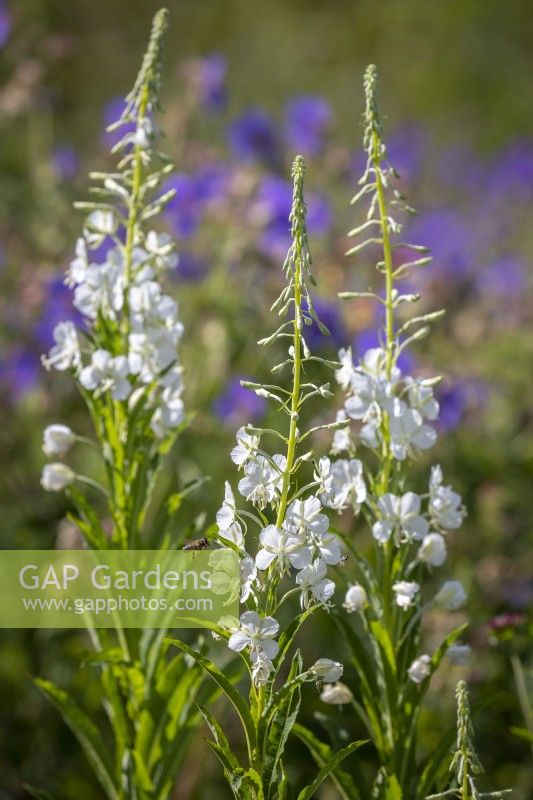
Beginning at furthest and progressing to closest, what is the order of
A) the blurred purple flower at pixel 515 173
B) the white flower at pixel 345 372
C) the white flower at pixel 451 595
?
the blurred purple flower at pixel 515 173 < the white flower at pixel 451 595 < the white flower at pixel 345 372

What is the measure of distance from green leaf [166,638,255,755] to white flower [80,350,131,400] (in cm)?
34

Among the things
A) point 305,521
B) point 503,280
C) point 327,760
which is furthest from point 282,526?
point 503,280

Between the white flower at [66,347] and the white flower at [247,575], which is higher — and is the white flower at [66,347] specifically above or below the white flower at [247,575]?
above

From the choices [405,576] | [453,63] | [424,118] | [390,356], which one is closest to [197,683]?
[405,576]

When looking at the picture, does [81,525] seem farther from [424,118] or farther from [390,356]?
[424,118]

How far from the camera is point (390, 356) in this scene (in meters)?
1.14

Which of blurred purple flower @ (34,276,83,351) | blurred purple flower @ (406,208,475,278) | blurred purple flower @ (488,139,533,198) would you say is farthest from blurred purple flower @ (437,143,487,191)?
blurred purple flower @ (34,276,83,351)

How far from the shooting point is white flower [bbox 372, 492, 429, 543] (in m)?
1.09

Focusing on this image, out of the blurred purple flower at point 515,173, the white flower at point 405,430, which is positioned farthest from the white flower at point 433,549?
the blurred purple flower at point 515,173

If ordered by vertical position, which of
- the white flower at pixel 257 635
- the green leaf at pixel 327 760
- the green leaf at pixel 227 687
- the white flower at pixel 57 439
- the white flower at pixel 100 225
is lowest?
the green leaf at pixel 327 760

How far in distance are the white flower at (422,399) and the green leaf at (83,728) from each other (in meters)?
0.57

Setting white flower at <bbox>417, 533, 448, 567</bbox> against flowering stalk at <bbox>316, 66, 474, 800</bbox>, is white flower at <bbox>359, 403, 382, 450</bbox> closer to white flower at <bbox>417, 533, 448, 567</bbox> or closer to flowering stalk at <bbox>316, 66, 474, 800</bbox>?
flowering stalk at <bbox>316, 66, 474, 800</bbox>

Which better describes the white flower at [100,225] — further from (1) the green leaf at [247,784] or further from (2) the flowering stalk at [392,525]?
(1) the green leaf at [247,784]

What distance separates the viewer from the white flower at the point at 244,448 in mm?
999
